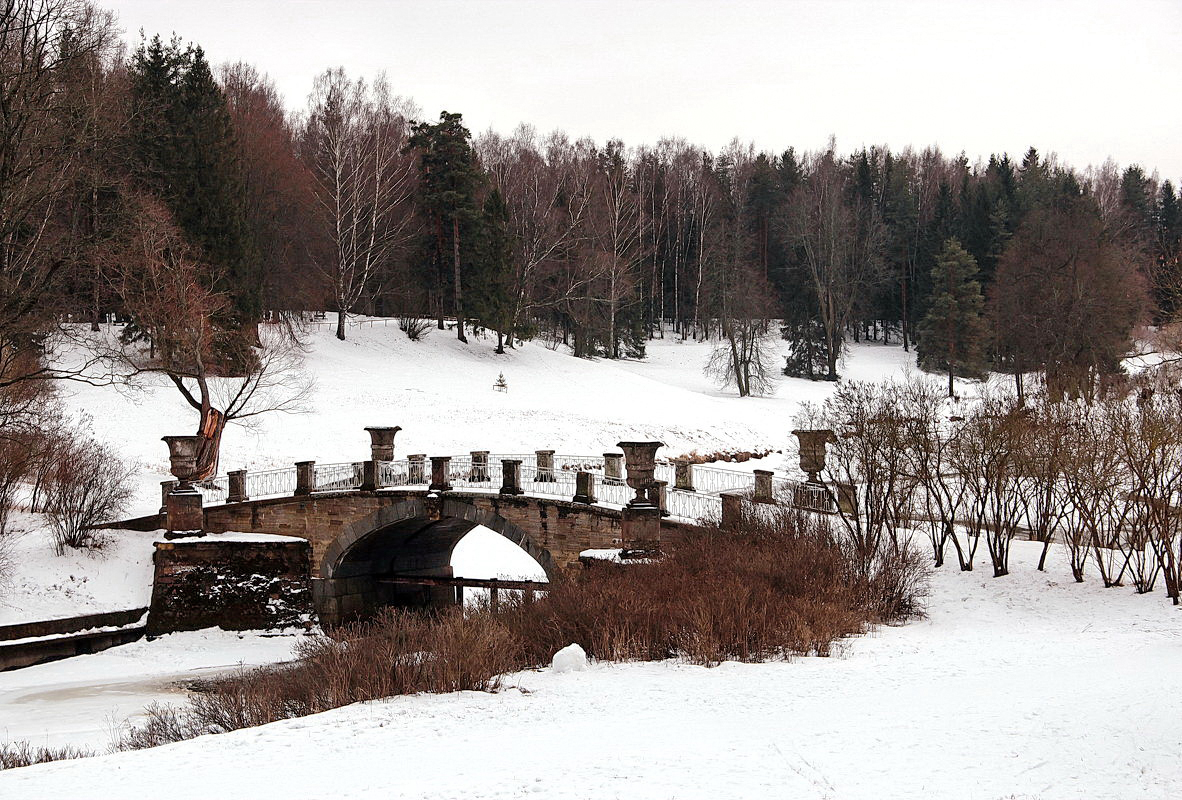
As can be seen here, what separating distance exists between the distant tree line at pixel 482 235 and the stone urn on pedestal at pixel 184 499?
12.0 ft

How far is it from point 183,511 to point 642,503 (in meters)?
13.5

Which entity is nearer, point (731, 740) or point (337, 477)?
point (731, 740)

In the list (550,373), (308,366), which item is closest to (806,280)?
(550,373)

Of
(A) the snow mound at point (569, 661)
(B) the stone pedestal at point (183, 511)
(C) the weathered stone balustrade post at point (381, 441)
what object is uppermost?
(C) the weathered stone balustrade post at point (381, 441)

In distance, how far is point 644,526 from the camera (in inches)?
725

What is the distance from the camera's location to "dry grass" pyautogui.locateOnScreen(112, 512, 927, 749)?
10.2 m

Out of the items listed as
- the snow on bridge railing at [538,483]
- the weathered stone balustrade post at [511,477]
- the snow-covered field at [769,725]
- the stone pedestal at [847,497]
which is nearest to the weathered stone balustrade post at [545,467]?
the snow on bridge railing at [538,483]

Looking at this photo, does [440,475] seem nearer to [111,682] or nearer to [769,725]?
[111,682]

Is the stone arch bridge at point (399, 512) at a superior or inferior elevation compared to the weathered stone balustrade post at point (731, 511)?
inferior

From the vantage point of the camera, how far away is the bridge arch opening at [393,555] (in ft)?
75.4

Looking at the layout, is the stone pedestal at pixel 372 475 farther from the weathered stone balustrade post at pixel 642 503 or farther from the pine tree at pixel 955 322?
the pine tree at pixel 955 322

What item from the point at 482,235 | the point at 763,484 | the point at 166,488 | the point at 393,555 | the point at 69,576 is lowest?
the point at 393,555

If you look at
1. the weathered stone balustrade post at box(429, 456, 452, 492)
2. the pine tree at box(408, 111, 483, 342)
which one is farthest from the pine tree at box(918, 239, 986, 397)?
the weathered stone balustrade post at box(429, 456, 452, 492)

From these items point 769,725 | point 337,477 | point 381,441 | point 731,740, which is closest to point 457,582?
point 381,441
